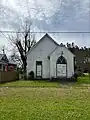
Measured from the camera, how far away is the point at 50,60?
120 feet

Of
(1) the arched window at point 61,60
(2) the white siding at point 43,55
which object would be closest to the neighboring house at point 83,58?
(2) the white siding at point 43,55

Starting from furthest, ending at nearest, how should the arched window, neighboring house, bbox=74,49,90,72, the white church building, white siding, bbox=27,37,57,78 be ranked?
neighboring house, bbox=74,49,90,72
white siding, bbox=27,37,57,78
the arched window
the white church building

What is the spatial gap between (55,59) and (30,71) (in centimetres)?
413

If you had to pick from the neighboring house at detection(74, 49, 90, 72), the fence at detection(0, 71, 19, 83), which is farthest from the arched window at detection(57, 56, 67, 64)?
the neighboring house at detection(74, 49, 90, 72)

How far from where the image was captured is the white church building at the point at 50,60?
119 ft

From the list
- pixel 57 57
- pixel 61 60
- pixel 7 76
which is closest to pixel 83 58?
pixel 61 60

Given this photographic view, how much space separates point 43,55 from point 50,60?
1762mm

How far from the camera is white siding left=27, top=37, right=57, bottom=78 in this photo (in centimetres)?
3756

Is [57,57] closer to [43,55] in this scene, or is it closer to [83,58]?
[43,55]

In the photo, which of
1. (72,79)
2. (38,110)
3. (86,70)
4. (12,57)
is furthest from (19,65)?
(38,110)

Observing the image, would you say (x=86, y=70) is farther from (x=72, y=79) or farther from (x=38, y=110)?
(x=38, y=110)

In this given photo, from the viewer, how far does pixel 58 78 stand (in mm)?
35844

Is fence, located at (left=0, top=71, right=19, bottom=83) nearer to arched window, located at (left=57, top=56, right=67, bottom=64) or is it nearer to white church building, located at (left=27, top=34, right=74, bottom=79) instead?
white church building, located at (left=27, top=34, right=74, bottom=79)

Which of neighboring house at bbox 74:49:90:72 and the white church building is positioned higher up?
neighboring house at bbox 74:49:90:72
